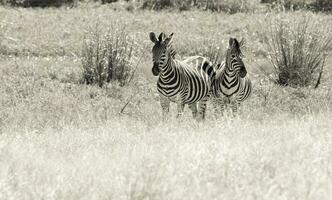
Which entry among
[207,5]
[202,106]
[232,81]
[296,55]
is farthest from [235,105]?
[207,5]

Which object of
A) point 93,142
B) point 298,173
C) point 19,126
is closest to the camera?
point 298,173

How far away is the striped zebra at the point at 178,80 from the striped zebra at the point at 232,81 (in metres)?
0.26

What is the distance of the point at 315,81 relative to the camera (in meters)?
19.9

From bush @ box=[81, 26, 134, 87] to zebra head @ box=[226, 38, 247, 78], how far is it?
166 inches

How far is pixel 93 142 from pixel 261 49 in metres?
14.6

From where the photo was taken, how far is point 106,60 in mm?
18328

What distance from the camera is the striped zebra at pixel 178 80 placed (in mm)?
13305

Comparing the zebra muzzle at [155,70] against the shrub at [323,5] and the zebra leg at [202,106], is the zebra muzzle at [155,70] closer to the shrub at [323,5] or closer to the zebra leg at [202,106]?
the zebra leg at [202,106]

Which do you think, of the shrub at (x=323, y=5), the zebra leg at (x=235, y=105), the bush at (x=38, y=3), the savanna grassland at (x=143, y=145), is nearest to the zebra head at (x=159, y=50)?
the savanna grassland at (x=143, y=145)

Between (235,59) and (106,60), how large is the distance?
16.3 feet

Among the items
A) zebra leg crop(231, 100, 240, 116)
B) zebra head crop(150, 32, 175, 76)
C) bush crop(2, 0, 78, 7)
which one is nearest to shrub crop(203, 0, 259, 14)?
bush crop(2, 0, 78, 7)

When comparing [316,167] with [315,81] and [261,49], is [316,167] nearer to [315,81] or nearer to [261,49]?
[315,81]

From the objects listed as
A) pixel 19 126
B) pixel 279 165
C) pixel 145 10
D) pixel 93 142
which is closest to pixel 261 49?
pixel 145 10

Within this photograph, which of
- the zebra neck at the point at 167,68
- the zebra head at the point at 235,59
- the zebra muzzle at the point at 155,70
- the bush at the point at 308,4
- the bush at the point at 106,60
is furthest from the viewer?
the bush at the point at 308,4
